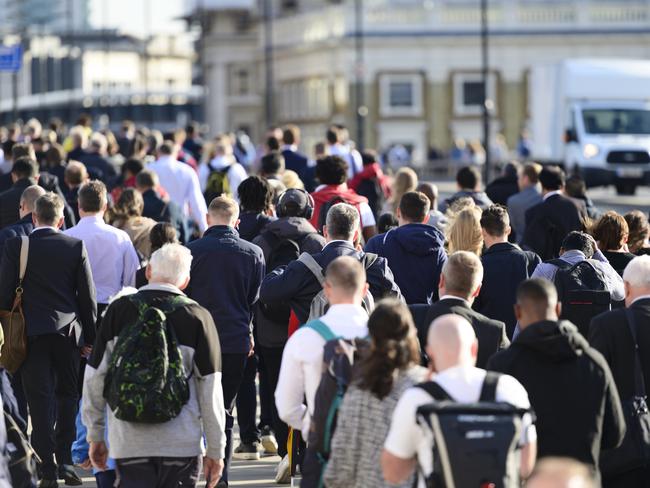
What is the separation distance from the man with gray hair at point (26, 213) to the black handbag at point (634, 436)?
5.26 meters

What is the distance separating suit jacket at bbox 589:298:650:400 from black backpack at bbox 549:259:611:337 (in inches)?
73.2

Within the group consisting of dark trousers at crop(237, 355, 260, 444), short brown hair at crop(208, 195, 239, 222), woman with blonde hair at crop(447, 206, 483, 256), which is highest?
short brown hair at crop(208, 195, 239, 222)

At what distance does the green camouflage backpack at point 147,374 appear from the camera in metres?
8.35

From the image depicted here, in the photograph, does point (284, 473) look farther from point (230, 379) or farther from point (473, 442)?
point (473, 442)

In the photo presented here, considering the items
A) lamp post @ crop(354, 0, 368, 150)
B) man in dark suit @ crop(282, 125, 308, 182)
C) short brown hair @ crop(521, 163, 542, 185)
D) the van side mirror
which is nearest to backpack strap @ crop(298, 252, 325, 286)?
short brown hair @ crop(521, 163, 542, 185)

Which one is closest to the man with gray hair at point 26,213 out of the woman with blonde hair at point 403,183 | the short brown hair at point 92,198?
the short brown hair at point 92,198

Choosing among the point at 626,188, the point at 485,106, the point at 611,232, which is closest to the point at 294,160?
the point at 611,232

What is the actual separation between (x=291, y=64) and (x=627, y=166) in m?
54.0

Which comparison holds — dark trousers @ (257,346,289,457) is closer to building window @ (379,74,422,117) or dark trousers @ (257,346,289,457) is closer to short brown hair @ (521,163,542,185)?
short brown hair @ (521,163,542,185)

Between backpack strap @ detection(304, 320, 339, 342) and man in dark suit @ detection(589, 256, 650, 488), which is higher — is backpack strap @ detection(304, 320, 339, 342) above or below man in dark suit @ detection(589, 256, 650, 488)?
above

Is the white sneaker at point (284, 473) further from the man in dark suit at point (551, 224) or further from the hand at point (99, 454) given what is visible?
the man in dark suit at point (551, 224)

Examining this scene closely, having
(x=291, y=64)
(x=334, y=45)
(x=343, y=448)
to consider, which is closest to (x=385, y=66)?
(x=334, y=45)

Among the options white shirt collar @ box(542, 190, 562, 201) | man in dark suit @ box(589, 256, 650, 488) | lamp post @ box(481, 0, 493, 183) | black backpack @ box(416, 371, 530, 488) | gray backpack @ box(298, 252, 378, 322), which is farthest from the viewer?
lamp post @ box(481, 0, 493, 183)

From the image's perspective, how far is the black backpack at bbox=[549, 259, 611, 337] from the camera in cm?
1091
